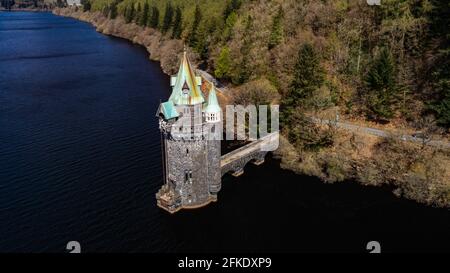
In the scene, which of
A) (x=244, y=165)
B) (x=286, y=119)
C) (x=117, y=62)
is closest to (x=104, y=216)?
(x=244, y=165)

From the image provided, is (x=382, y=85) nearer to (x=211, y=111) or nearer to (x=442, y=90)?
(x=442, y=90)

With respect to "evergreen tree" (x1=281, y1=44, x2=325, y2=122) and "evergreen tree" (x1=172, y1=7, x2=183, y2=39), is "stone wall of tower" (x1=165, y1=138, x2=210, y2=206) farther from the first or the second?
"evergreen tree" (x1=172, y1=7, x2=183, y2=39)

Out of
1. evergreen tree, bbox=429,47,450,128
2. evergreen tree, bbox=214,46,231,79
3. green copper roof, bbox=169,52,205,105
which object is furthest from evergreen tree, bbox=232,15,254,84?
green copper roof, bbox=169,52,205,105

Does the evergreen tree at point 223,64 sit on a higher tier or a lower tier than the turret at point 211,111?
higher

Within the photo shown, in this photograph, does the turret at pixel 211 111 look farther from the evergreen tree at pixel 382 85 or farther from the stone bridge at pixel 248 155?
the evergreen tree at pixel 382 85

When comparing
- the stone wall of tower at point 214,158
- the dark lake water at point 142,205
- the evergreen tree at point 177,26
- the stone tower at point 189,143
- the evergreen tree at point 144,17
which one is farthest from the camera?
the evergreen tree at point 144,17

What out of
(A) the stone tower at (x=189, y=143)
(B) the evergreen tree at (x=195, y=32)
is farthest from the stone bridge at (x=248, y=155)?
(B) the evergreen tree at (x=195, y=32)

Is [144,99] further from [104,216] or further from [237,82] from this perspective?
[104,216]
